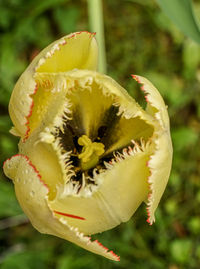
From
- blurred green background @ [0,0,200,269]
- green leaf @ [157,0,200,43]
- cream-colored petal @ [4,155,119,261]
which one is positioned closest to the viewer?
cream-colored petal @ [4,155,119,261]

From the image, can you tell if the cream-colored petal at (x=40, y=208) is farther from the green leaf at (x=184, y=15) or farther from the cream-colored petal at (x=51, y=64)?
the green leaf at (x=184, y=15)

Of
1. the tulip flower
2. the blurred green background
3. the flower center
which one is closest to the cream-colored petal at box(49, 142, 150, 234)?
the tulip flower

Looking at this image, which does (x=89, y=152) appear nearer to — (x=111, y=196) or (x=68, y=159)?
(x=68, y=159)

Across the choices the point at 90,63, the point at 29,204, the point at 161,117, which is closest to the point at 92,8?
the point at 90,63

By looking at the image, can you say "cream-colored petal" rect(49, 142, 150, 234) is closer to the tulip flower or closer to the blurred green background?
the tulip flower

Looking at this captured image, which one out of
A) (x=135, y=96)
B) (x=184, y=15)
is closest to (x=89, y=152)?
(x=184, y=15)

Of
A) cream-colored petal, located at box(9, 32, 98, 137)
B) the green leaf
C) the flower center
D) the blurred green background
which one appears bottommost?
the blurred green background

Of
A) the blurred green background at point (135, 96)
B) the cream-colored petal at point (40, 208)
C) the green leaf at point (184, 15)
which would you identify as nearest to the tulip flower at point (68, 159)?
the cream-colored petal at point (40, 208)
